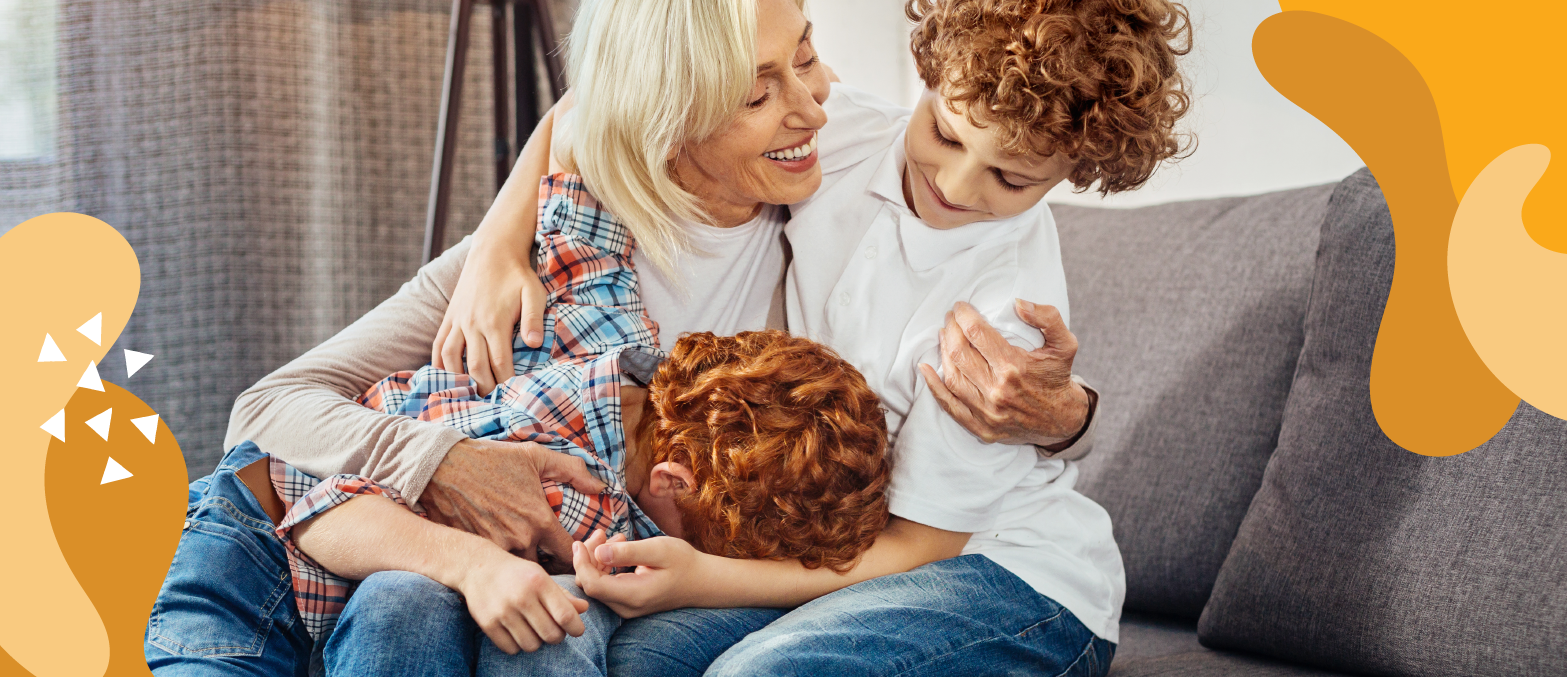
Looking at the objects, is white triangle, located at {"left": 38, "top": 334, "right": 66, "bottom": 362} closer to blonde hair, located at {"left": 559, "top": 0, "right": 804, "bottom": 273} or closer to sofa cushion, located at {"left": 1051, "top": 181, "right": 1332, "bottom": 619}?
blonde hair, located at {"left": 559, "top": 0, "right": 804, "bottom": 273}

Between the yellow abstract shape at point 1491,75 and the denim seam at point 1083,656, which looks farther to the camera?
the yellow abstract shape at point 1491,75

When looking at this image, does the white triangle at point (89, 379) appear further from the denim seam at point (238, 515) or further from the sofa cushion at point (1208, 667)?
the sofa cushion at point (1208, 667)

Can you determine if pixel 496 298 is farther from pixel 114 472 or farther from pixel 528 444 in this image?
pixel 114 472

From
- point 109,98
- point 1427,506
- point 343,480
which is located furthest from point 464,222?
point 1427,506

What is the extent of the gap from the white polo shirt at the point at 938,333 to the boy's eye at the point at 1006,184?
8 cm

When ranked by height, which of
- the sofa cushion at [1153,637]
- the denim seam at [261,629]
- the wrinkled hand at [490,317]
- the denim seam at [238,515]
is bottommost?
the sofa cushion at [1153,637]

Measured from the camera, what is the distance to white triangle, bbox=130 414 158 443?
→ 1271 mm

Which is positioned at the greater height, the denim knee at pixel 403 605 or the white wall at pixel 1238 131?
the white wall at pixel 1238 131

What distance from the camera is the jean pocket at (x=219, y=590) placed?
962 mm

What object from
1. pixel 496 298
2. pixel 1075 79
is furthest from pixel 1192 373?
pixel 496 298

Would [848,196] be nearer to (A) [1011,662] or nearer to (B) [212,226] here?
(A) [1011,662]

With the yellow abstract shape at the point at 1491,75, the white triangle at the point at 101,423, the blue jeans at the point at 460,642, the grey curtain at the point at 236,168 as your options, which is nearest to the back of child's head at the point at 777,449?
the blue jeans at the point at 460,642

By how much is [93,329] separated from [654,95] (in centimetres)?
100

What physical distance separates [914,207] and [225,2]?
160cm
